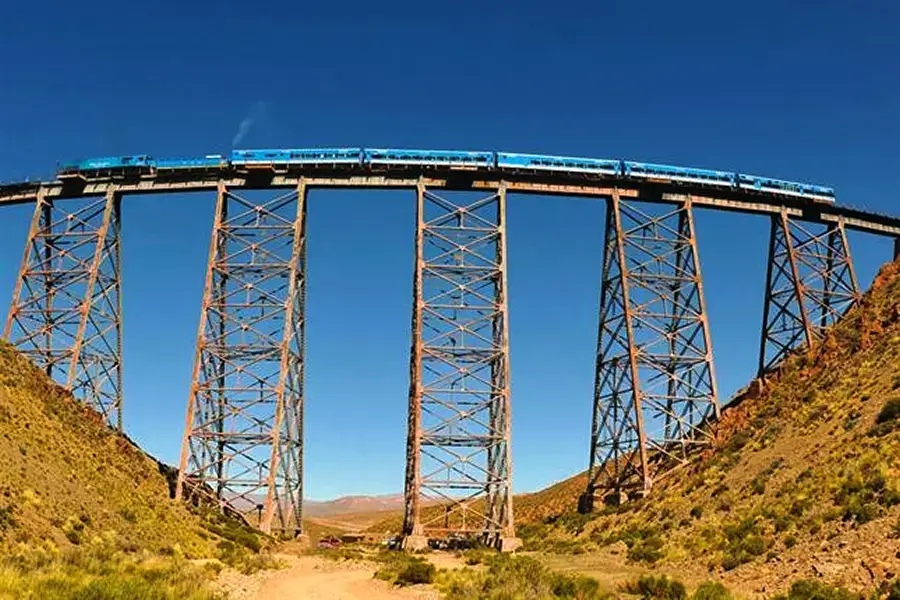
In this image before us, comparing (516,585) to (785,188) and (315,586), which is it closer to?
(315,586)

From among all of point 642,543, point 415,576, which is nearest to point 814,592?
point 415,576

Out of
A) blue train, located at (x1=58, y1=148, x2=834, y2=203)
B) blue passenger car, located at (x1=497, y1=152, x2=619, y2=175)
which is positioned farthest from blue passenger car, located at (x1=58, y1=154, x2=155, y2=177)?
blue passenger car, located at (x1=497, y1=152, x2=619, y2=175)

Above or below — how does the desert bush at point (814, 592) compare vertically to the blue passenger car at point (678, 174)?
below

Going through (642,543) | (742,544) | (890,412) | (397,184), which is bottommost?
(642,543)

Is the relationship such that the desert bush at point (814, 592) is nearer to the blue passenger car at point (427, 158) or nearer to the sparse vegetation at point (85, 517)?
the sparse vegetation at point (85, 517)

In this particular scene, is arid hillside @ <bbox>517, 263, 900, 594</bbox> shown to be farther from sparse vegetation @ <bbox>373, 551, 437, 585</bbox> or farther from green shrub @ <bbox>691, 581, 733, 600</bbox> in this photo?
sparse vegetation @ <bbox>373, 551, 437, 585</bbox>

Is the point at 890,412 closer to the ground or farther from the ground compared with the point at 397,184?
closer to the ground

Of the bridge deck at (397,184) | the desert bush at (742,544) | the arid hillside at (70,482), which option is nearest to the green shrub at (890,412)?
the desert bush at (742,544)
